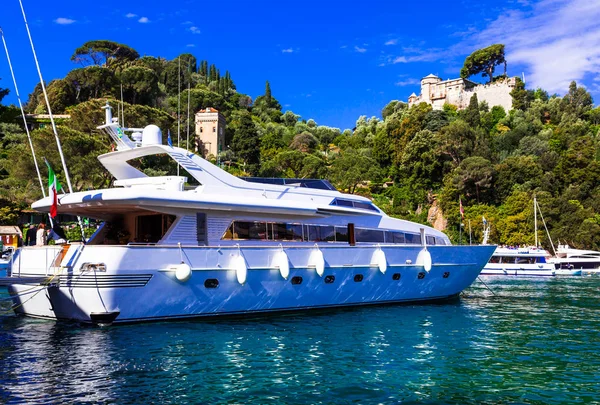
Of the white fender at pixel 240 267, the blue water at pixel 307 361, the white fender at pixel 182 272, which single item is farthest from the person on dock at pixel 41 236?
the white fender at pixel 240 267

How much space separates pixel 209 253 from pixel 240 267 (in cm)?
90

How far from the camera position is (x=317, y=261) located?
15742mm

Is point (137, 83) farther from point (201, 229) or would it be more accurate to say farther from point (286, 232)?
point (201, 229)

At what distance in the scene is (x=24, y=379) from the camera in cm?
893

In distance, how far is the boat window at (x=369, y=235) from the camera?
1797 centimetres

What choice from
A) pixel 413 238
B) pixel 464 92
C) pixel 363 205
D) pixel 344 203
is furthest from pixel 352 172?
pixel 464 92

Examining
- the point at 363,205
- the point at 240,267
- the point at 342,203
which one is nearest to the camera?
the point at 240,267

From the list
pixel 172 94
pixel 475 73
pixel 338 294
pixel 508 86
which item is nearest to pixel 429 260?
pixel 338 294

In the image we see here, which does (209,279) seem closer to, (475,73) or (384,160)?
(384,160)

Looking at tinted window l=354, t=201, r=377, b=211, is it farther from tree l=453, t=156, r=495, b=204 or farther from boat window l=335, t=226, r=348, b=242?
tree l=453, t=156, r=495, b=204

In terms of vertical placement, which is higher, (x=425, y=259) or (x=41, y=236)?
(x=41, y=236)

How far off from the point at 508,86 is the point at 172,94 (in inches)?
2429

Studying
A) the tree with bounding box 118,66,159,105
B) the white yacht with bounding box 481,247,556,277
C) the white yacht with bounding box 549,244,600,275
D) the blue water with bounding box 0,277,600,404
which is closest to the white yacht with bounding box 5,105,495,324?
the blue water with bounding box 0,277,600,404

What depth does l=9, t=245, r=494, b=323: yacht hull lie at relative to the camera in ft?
42.1
